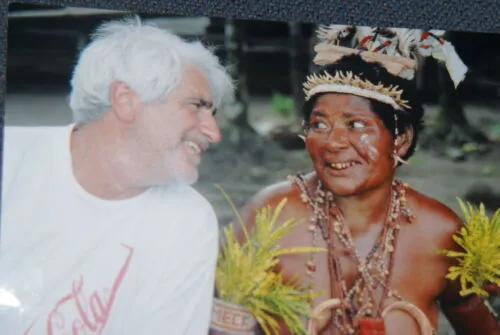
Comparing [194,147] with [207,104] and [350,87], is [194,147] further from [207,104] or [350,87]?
[350,87]

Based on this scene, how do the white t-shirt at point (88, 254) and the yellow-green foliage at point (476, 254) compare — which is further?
the yellow-green foliage at point (476, 254)

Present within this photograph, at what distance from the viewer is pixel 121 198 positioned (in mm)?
1391

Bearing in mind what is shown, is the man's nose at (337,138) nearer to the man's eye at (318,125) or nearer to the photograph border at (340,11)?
the man's eye at (318,125)

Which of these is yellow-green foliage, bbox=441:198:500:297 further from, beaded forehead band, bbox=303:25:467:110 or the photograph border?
the photograph border

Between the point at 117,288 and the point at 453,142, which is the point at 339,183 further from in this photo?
the point at 117,288

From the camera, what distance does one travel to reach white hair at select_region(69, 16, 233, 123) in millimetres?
1397

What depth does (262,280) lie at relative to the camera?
4.58 ft

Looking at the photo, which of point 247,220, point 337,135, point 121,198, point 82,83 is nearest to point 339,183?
point 337,135

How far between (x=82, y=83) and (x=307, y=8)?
0.61m

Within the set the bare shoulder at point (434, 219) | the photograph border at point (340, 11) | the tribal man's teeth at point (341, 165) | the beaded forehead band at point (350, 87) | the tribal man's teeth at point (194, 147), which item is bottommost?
the bare shoulder at point (434, 219)

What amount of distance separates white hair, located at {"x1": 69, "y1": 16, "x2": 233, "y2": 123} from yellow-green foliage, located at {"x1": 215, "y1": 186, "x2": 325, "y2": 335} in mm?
288

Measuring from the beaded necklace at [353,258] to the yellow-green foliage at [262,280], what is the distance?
0.05 metres

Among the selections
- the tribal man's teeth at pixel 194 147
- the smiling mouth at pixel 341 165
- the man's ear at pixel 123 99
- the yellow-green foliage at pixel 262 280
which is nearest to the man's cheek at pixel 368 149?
the smiling mouth at pixel 341 165

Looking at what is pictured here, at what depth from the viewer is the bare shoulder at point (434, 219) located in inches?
59.1
